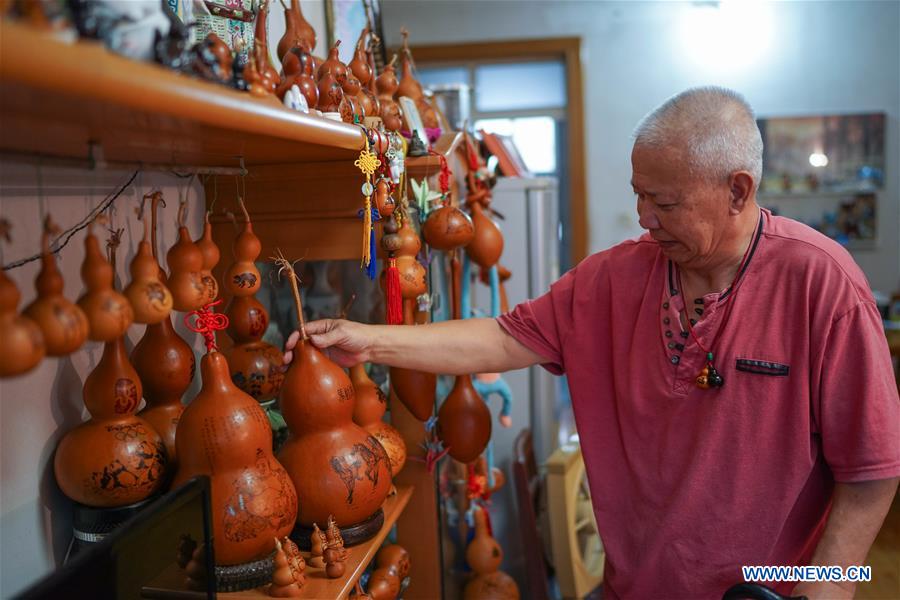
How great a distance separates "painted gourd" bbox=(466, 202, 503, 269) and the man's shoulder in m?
0.66

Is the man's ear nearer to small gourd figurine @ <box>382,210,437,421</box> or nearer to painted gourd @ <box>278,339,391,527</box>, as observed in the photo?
small gourd figurine @ <box>382,210,437,421</box>

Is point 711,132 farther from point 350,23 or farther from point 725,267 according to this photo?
point 350,23

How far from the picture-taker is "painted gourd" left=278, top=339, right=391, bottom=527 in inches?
46.6

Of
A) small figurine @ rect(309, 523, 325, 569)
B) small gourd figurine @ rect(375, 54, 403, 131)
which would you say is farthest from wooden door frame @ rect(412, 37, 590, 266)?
small figurine @ rect(309, 523, 325, 569)

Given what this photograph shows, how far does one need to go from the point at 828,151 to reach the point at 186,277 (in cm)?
488

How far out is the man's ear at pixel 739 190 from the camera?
4.25ft

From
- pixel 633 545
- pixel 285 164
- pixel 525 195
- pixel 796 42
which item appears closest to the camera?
pixel 285 164

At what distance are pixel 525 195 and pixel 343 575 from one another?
6.04 ft

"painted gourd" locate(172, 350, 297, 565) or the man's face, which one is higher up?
the man's face

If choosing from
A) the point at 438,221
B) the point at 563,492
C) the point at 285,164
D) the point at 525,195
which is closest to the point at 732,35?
the point at 525,195

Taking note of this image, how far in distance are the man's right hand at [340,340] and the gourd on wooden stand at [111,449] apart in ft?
0.80

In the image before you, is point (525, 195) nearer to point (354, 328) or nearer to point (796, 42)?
point (354, 328)

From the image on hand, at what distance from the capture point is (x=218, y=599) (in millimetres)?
1080

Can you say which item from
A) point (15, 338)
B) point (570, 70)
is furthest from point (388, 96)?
point (570, 70)
